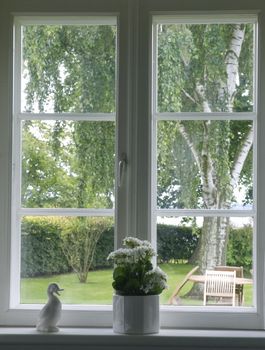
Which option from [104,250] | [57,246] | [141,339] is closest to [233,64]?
[104,250]

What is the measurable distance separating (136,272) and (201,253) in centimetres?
30

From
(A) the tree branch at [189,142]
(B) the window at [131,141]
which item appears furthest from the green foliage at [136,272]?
(A) the tree branch at [189,142]

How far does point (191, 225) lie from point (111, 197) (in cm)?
32

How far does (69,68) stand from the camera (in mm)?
2785

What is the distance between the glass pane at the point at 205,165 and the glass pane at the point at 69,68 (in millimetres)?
275

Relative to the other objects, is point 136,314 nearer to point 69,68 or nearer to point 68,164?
point 68,164

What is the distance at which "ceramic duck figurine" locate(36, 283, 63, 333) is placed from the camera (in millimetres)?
2551

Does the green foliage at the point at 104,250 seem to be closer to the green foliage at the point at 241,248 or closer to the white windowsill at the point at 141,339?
the white windowsill at the point at 141,339

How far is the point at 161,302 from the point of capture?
2717 millimetres

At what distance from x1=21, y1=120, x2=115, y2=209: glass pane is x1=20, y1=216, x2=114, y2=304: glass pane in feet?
0.24

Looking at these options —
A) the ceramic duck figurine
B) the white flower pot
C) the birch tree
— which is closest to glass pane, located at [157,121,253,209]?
the birch tree

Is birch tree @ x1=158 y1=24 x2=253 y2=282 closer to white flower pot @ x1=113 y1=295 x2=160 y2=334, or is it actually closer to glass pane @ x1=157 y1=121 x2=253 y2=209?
glass pane @ x1=157 y1=121 x2=253 y2=209

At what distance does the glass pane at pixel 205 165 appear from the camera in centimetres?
272
